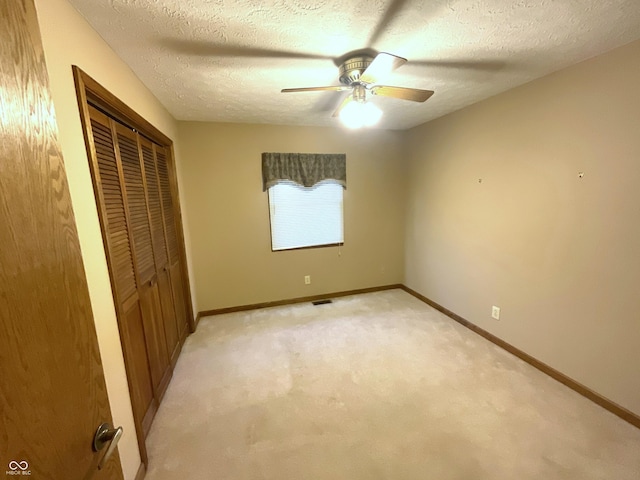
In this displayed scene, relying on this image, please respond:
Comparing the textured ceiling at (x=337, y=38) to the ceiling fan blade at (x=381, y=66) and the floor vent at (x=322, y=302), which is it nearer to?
the ceiling fan blade at (x=381, y=66)

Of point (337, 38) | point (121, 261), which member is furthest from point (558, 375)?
point (121, 261)

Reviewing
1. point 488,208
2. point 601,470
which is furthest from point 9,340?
point 488,208

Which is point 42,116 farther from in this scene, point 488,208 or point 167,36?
point 488,208

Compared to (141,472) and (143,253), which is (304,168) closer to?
(143,253)

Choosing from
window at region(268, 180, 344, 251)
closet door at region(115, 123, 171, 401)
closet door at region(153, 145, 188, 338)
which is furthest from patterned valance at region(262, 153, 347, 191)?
closet door at region(115, 123, 171, 401)

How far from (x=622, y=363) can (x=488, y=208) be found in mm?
1407

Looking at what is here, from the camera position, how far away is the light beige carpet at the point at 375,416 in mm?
1504

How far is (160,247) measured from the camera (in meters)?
2.29

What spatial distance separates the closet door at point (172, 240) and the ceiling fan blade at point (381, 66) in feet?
6.00

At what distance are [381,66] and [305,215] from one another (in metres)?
2.23

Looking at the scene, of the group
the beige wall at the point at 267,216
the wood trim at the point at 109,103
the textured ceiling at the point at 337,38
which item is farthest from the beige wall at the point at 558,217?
the wood trim at the point at 109,103

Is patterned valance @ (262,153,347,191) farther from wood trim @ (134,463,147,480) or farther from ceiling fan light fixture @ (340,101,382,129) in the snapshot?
wood trim @ (134,463,147,480)

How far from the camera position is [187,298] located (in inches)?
116

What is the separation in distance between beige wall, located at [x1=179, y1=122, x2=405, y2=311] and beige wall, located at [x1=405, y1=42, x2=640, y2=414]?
0.92 metres
